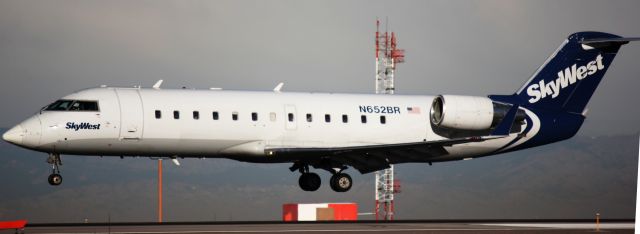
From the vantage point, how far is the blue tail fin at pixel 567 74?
47.6 m

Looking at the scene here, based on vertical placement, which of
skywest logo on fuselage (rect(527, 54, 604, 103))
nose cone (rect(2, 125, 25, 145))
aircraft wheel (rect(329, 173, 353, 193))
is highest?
skywest logo on fuselage (rect(527, 54, 604, 103))

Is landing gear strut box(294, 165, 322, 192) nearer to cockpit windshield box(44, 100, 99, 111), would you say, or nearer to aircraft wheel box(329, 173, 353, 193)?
aircraft wheel box(329, 173, 353, 193)

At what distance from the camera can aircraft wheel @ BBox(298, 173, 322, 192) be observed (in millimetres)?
46312

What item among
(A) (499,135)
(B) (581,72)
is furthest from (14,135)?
(B) (581,72)

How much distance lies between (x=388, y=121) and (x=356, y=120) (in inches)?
57.0

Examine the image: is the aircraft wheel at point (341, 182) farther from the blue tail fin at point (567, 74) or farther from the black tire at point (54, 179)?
the black tire at point (54, 179)

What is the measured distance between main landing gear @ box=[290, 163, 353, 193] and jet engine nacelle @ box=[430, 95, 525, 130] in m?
4.24

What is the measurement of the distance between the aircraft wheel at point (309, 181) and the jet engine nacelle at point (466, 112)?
17.1 feet

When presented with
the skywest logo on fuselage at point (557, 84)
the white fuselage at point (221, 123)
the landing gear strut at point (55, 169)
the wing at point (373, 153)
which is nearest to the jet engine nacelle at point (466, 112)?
the white fuselage at point (221, 123)

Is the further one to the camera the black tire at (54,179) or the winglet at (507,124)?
the winglet at (507,124)

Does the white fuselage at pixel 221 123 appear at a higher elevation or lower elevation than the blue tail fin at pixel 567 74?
lower

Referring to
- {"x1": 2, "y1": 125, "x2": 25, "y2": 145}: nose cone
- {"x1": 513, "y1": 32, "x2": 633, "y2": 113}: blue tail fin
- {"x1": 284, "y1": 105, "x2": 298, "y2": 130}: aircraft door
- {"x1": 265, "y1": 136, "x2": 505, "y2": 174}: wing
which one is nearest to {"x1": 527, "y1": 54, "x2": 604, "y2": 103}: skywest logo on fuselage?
{"x1": 513, "y1": 32, "x2": 633, "y2": 113}: blue tail fin

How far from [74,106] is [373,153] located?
445 inches

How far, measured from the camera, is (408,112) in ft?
150
